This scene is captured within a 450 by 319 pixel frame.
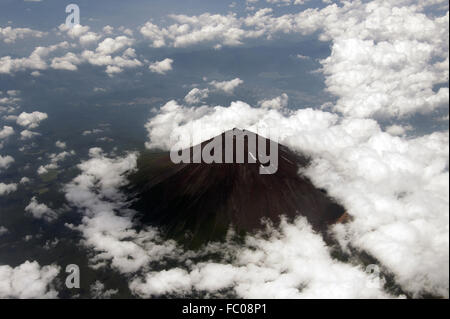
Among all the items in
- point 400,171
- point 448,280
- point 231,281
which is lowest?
point 231,281

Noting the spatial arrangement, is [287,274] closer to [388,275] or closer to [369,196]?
[388,275]

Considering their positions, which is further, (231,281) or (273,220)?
(273,220)
